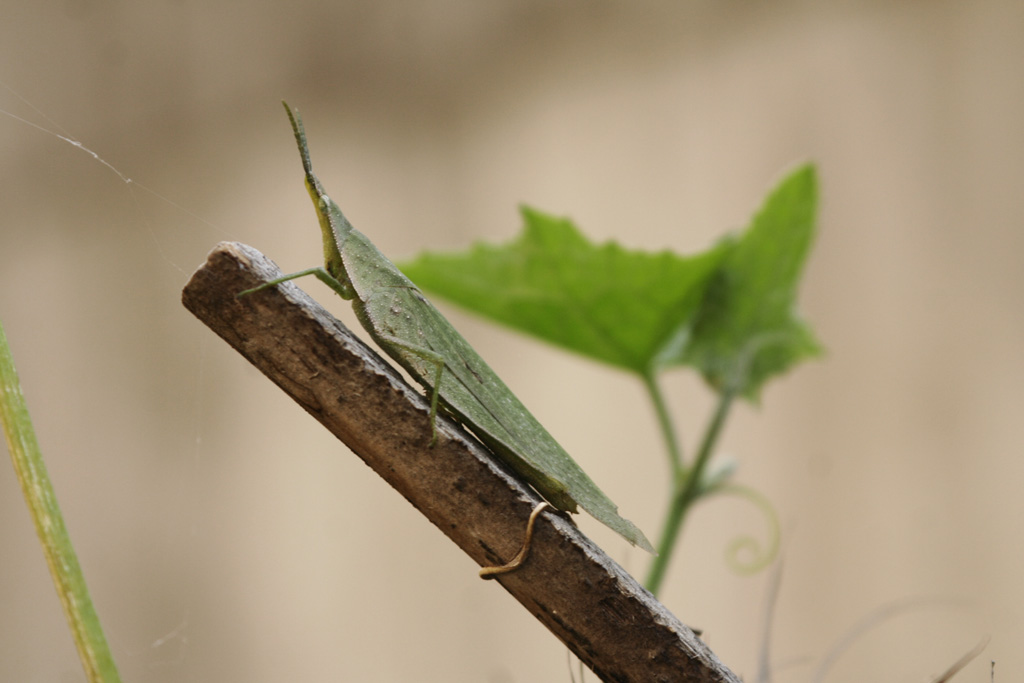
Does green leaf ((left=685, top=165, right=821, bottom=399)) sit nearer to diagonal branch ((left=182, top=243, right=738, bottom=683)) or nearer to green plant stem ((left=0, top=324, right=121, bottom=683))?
diagonal branch ((left=182, top=243, right=738, bottom=683))

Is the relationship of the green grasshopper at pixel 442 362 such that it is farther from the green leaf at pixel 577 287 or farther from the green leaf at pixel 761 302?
the green leaf at pixel 761 302

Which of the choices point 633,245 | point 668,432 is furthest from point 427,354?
point 633,245

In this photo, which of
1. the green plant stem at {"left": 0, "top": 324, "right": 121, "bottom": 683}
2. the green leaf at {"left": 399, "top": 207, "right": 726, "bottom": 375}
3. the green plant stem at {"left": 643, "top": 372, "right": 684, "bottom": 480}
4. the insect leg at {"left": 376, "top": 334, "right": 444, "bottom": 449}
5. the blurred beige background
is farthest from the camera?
the blurred beige background

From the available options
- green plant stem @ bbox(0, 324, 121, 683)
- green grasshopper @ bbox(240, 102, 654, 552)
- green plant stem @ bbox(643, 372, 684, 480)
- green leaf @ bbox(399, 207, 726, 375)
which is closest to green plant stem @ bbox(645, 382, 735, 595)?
green plant stem @ bbox(643, 372, 684, 480)

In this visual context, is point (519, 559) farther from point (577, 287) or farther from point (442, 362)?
point (577, 287)

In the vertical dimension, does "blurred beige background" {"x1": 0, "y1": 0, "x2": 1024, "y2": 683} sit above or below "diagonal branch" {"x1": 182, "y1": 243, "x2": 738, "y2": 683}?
above

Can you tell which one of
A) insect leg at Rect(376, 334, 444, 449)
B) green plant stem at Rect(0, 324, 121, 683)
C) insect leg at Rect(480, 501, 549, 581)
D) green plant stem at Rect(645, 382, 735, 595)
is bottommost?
green plant stem at Rect(0, 324, 121, 683)

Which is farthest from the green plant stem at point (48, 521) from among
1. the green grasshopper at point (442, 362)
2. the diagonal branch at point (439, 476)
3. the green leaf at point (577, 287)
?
the green leaf at point (577, 287)

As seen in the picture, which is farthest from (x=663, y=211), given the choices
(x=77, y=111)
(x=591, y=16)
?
(x=77, y=111)
